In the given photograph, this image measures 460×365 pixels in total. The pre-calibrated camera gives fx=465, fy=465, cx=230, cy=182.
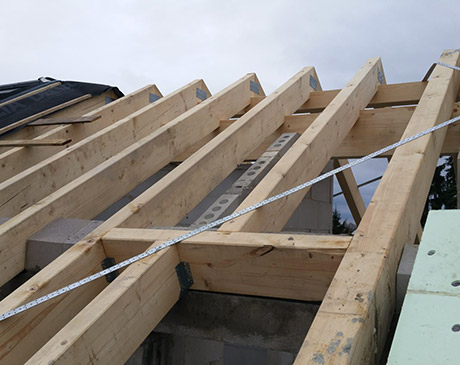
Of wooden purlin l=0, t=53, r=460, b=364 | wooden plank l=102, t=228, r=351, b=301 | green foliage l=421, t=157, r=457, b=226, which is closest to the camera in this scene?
wooden purlin l=0, t=53, r=460, b=364

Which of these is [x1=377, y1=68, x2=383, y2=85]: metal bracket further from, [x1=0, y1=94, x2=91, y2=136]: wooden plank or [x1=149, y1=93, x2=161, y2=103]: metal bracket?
[x1=0, y1=94, x2=91, y2=136]: wooden plank

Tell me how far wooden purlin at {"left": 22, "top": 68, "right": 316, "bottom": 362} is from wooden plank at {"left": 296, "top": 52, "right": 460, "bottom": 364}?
0.68 m

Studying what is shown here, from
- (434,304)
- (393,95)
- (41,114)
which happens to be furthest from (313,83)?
(434,304)

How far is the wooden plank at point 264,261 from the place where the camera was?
5.39 ft

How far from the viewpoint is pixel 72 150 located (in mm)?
3135

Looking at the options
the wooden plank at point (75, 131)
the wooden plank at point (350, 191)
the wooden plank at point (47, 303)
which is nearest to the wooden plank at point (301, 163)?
the wooden plank at point (47, 303)

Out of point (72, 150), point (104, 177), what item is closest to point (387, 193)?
point (104, 177)

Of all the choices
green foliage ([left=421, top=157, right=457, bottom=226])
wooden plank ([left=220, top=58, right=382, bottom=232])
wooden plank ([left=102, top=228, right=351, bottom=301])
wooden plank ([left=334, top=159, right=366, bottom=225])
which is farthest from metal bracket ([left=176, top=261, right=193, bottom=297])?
green foliage ([left=421, top=157, right=457, bottom=226])

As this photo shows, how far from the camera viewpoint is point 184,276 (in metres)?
1.87

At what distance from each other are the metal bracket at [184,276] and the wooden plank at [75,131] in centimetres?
199

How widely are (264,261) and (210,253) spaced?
8.6 inches

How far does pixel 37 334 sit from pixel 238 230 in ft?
2.81

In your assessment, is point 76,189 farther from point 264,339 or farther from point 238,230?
point 264,339

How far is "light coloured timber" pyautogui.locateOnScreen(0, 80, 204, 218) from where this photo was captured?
2.80 metres
